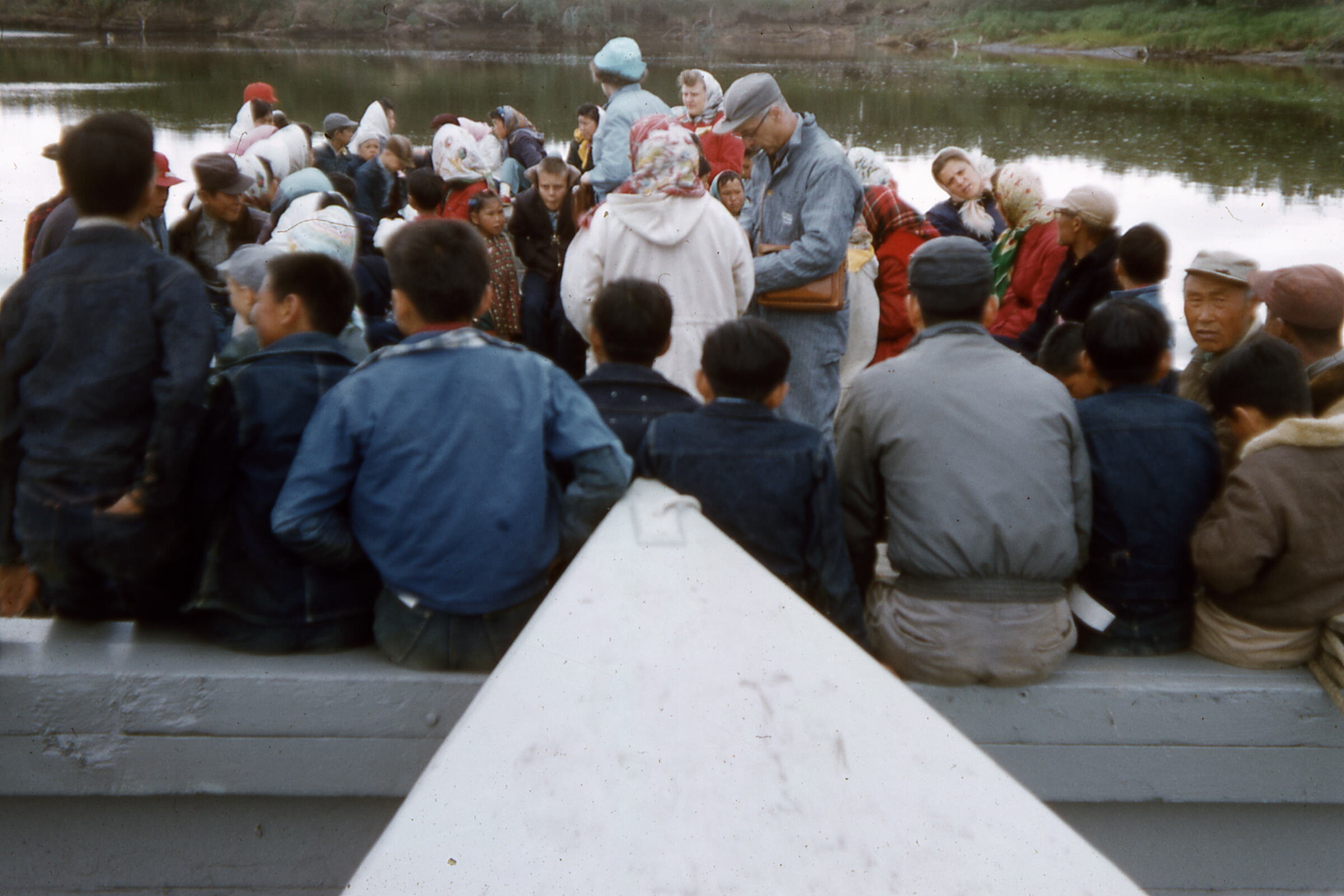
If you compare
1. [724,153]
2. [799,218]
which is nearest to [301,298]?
[799,218]

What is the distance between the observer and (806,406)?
3.88 metres

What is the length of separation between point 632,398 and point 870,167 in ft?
9.59

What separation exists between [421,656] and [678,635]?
770mm

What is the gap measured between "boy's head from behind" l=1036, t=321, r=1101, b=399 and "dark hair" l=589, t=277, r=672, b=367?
1.21 meters

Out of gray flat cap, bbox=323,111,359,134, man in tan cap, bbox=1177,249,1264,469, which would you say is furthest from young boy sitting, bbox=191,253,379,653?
gray flat cap, bbox=323,111,359,134

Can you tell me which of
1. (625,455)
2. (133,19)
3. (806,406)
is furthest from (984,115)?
(133,19)

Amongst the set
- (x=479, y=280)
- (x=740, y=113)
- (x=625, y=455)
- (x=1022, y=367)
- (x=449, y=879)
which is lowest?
(x=449, y=879)

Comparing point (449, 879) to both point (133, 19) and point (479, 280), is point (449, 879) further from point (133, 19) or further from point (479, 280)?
point (133, 19)

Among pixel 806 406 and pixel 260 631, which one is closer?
pixel 260 631

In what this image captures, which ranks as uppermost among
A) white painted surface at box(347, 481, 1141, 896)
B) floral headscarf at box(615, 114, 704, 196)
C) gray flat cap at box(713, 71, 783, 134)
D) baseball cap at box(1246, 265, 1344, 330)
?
gray flat cap at box(713, 71, 783, 134)

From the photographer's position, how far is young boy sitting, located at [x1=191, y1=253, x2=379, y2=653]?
2.27 m

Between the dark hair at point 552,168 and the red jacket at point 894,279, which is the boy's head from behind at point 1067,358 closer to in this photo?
the red jacket at point 894,279

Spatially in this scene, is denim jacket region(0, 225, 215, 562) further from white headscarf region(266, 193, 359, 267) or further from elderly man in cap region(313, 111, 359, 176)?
elderly man in cap region(313, 111, 359, 176)

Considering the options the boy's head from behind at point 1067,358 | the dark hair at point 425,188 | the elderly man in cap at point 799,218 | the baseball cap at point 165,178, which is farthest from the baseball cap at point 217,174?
the boy's head from behind at point 1067,358
